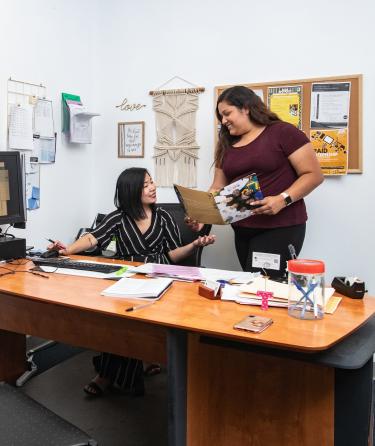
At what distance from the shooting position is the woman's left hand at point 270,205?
207cm

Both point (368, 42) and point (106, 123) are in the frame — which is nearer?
point (368, 42)

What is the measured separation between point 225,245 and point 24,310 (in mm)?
1606

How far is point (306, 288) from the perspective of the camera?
1338 millimetres

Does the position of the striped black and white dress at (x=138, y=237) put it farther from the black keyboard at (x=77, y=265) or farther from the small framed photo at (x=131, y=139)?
the small framed photo at (x=131, y=139)

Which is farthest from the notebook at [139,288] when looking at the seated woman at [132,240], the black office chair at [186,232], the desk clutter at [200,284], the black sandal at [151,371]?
the black sandal at [151,371]

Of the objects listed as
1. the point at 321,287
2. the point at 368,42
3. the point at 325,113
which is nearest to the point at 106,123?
the point at 325,113

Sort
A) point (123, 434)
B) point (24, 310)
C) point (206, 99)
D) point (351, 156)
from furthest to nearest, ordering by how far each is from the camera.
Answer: point (206, 99), point (351, 156), point (123, 434), point (24, 310)

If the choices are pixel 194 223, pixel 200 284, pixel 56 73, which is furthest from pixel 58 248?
pixel 56 73

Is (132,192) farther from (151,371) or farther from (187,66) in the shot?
(187,66)

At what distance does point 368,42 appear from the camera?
255 centimetres

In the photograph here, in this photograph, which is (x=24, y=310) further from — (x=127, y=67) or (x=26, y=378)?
(x=127, y=67)

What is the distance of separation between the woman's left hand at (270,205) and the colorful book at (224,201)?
0.02m

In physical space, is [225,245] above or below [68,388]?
above

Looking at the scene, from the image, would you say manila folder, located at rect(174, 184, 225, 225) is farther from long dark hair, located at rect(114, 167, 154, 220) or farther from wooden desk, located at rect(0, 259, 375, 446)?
wooden desk, located at rect(0, 259, 375, 446)
